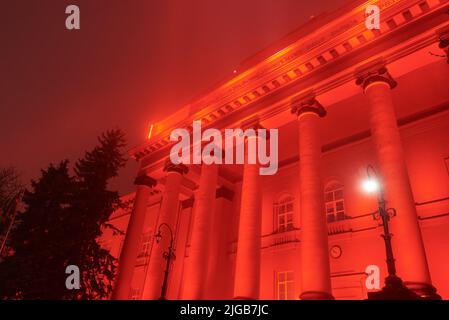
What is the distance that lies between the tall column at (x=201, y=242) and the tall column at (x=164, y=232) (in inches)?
68.4

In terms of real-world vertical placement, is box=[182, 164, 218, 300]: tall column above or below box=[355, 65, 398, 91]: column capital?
below

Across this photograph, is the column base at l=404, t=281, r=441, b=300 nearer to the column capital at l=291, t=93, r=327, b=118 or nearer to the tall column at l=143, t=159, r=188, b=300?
→ the column capital at l=291, t=93, r=327, b=118

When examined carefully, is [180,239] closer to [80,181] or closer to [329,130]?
[80,181]

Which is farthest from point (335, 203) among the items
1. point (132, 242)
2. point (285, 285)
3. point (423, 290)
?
point (132, 242)

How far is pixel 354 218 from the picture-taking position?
18.2 meters

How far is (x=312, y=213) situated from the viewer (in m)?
13.5

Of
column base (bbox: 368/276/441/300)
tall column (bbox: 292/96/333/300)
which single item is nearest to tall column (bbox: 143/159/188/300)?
tall column (bbox: 292/96/333/300)

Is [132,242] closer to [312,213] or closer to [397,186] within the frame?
[312,213]

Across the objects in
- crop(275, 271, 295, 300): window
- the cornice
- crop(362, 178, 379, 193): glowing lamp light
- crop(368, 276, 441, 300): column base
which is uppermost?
the cornice

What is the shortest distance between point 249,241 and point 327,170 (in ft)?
27.0

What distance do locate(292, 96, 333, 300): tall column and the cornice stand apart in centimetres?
146

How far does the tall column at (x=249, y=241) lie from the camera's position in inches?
575

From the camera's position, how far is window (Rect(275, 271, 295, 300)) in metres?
19.2
